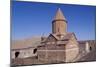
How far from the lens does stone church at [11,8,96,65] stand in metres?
2.45

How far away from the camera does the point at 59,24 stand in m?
2.61

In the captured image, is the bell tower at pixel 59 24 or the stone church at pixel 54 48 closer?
the stone church at pixel 54 48

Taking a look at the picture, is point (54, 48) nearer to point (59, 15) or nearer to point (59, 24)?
point (59, 24)

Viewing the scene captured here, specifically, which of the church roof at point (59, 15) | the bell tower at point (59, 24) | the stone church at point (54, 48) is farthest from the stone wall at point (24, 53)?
the church roof at point (59, 15)

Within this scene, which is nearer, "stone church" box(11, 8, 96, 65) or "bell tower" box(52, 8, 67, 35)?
"stone church" box(11, 8, 96, 65)

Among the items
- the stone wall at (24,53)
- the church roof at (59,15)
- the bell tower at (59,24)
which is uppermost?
the church roof at (59,15)

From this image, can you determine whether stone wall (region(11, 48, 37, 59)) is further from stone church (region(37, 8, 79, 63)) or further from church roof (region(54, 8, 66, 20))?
church roof (region(54, 8, 66, 20))

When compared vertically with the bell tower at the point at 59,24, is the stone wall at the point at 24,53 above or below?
below

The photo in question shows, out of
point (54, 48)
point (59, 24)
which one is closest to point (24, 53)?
point (54, 48)

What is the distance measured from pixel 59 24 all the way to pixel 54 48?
0.98 feet

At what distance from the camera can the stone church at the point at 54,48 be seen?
2.45 m

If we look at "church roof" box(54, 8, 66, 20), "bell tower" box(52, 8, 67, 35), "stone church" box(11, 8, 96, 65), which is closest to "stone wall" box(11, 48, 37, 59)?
"stone church" box(11, 8, 96, 65)

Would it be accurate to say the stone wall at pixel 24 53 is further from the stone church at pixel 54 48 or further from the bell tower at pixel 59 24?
the bell tower at pixel 59 24
